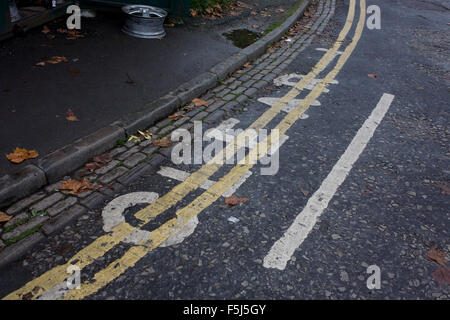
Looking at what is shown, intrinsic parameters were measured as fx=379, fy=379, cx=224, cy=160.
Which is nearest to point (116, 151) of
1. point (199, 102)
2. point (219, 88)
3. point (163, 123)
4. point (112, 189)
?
point (112, 189)

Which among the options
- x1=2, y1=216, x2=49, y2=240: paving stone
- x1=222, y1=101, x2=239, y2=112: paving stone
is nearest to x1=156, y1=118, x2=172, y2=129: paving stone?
x1=222, y1=101, x2=239, y2=112: paving stone

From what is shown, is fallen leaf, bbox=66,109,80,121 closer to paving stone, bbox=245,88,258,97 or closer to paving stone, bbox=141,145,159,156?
paving stone, bbox=141,145,159,156

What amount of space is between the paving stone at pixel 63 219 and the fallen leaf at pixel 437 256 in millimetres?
2761

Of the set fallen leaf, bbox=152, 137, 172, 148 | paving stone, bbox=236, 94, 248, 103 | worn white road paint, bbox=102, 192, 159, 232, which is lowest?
worn white road paint, bbox=102, 192, 159, 232

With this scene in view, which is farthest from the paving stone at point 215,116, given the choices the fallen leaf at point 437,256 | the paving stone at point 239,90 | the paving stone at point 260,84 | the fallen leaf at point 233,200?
the fallen leaf at point 437,256

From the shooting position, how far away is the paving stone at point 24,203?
3010mm

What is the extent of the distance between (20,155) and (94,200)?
2.75 feet

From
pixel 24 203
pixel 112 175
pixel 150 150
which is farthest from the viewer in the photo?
pixel 150 150

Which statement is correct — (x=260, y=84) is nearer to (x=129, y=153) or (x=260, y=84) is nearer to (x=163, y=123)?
(x=163, y=123)

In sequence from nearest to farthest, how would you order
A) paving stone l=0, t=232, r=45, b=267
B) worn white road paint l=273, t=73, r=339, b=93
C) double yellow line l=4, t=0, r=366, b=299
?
double yellow line l=4, t=0, r=366, b=299, paving stone l=0, t=232, r=45, b=267, worn white road paint l=273, t=73, r=339, b=93

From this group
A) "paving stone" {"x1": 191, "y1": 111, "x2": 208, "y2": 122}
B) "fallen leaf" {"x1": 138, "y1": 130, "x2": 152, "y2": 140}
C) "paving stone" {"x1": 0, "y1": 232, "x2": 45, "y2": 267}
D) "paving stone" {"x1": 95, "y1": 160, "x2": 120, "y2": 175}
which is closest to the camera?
"paving stone" {"x1": 0, "y1": 232, "x2": 45, "y2": 267}

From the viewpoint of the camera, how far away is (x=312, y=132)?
175 inches

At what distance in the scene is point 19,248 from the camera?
8.90ft

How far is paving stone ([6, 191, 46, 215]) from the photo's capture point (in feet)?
9.88
